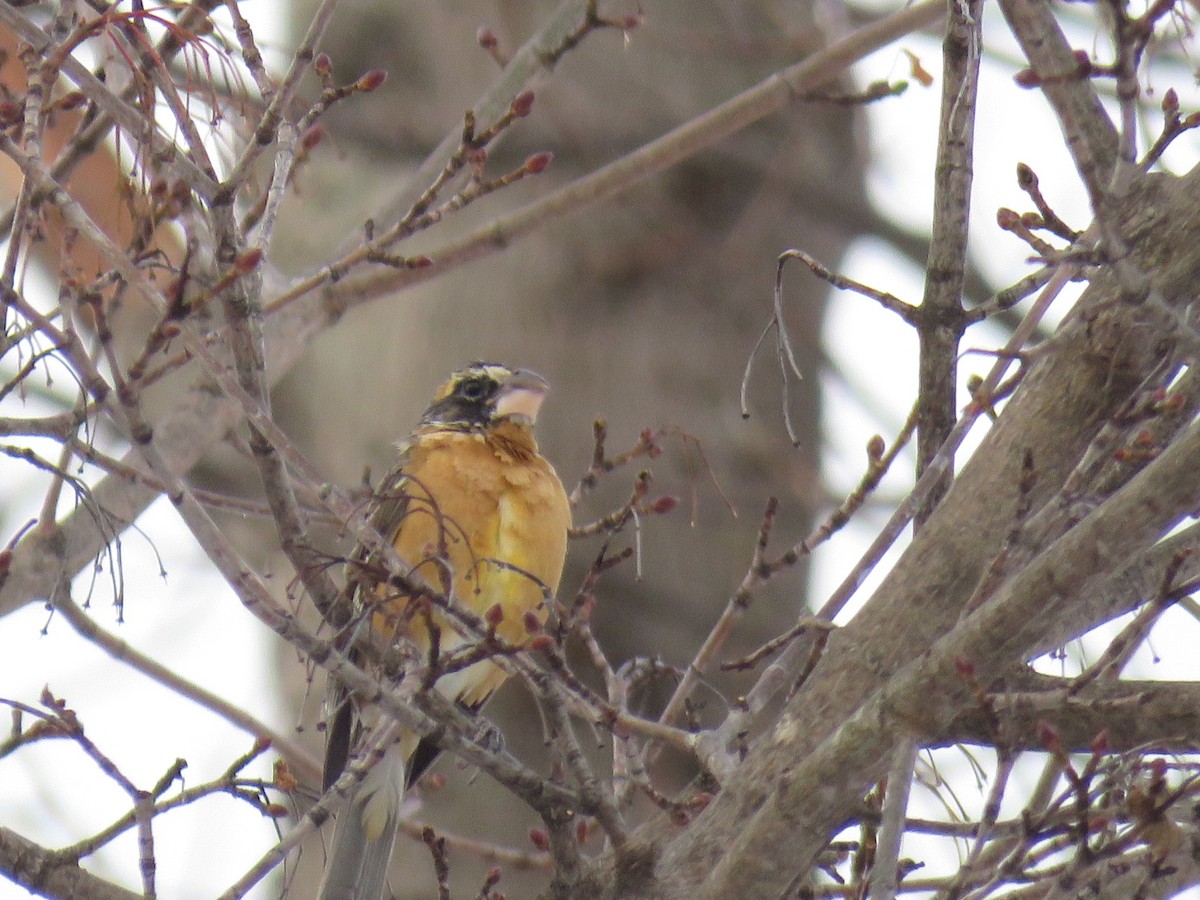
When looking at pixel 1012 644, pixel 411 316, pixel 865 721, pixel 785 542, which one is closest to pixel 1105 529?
pixel 1012 644

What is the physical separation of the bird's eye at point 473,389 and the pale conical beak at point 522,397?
0.10 metres

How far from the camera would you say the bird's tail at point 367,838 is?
5.21 m

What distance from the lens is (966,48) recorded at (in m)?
3.08

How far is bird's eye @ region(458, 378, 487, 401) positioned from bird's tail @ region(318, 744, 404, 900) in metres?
1.43

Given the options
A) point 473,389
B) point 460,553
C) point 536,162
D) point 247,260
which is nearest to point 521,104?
point 536,162

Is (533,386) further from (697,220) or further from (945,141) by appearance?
(945,141)

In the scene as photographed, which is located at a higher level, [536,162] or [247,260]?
[536,162]

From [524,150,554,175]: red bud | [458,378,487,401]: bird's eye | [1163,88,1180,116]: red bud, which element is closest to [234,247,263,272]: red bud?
[524,150,554,175]: red bud

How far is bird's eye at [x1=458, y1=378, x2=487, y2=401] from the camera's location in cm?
608

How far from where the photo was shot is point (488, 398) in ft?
19.9

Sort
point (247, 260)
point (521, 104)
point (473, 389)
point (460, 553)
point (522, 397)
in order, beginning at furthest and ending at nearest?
point (473, 389) < point (522, 397) < point (460, 553) < point (521, 104) < point (247, 260)

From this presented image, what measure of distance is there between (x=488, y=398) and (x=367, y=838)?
5.66 feet

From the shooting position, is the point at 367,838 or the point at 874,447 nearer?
the point at 874,447

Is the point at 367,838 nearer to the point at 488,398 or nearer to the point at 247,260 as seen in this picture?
the point at 488,398
